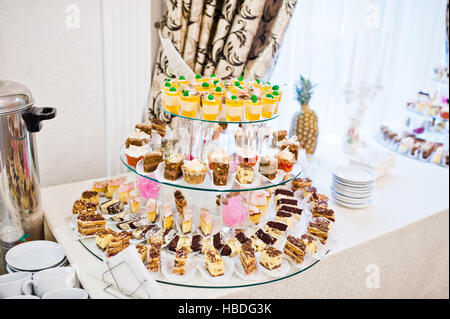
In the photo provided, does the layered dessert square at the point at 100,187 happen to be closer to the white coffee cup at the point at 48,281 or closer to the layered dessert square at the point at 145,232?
the layered dessert square at the point at 145,232

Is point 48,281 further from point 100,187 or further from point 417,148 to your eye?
point 417,148

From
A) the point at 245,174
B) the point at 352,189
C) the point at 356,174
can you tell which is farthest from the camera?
the point at 356,174

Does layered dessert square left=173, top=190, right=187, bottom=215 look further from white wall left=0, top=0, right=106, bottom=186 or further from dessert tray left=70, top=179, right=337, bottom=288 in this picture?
white wall left=0, top=0, right=106, bottom=186

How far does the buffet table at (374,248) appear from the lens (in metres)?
1.39

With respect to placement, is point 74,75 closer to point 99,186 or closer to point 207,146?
point 99,186

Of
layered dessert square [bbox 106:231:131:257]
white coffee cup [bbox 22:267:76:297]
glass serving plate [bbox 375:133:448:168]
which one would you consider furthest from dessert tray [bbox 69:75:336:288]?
glass serving plate [bbox 375:133:448:168]

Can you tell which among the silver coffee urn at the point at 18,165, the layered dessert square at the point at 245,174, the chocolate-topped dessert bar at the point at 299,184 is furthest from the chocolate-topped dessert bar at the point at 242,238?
the silver coffee urn at the point at 18,165

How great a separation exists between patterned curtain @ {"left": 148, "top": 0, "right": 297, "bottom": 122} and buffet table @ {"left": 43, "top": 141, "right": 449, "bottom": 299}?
712mm

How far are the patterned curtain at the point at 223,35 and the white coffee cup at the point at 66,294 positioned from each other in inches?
40.7

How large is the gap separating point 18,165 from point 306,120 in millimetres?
1505

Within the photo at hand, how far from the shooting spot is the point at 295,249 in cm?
138

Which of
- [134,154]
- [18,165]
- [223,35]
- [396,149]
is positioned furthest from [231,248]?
[396,149]

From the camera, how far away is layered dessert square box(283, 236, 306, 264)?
137cm
